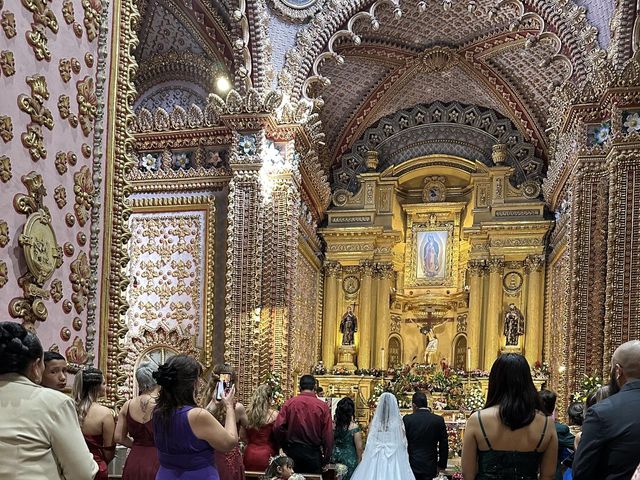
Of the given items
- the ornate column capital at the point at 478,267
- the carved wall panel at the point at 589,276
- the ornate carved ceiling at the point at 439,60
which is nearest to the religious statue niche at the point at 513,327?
the ornate column capital at the point at 478,267

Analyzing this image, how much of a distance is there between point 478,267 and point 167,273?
864 centimetres

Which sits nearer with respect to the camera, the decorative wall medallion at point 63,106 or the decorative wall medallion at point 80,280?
the decorative wall medallion at point 63,106

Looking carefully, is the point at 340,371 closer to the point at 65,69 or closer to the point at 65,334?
the point at 65,334

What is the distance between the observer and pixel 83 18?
6.40 m

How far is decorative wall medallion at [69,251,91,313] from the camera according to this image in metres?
6.12

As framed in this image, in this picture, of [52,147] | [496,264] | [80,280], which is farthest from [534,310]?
[52,147]

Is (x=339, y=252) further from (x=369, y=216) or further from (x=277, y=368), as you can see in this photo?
(x=277, y=368)

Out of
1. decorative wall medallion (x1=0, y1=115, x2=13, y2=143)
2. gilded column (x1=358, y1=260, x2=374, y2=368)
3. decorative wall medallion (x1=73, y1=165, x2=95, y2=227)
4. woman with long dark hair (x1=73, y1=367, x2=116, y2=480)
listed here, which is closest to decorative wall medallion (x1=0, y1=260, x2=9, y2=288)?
decorative wall medallion (x1=0, y1=115, x2=13, y2=143)

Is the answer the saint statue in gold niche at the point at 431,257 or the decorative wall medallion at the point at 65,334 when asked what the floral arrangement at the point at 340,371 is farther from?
the decorative wall medallion at the point at 65,334

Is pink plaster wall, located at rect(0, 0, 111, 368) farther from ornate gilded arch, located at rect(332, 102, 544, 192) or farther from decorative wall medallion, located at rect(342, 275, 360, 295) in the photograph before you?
ornate gilded arch, located at rect(332, 102, 544, 192)

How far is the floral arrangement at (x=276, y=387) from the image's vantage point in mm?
14672

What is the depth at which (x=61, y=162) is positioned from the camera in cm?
597

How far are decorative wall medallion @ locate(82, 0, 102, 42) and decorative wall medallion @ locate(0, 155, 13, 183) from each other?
1.59m

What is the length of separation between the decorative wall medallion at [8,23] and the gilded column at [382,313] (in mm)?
16772
